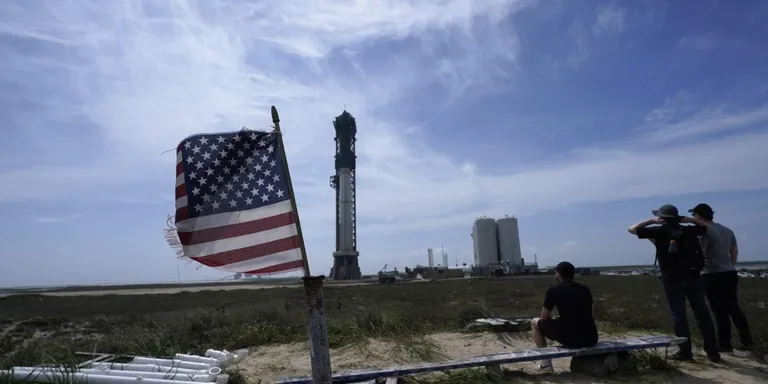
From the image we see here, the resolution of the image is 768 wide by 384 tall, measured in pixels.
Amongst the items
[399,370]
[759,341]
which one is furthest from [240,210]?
[759,341]

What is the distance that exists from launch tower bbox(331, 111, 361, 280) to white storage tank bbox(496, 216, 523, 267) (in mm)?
22688

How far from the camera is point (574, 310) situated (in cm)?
639

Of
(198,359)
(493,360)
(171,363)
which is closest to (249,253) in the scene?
(493,360)

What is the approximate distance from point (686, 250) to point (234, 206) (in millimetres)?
6148

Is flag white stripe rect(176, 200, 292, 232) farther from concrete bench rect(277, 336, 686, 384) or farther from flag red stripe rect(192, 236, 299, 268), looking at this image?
concrete bench rect(277, 336, 686, 384)

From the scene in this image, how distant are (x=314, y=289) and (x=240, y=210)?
1.14 metres

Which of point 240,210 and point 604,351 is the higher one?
point 240,210

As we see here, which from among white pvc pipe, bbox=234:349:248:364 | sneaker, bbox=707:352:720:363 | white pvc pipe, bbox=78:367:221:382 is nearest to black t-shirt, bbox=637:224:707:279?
sneaker, bbox=707:352:720:363

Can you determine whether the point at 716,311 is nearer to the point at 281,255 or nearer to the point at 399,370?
the point at 399,370

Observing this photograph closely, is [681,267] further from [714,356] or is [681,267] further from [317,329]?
[317,329]

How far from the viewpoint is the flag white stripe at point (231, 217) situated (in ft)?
14.8

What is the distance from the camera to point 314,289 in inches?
166

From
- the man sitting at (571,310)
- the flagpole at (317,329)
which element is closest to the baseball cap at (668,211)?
the man sitting at (571,310)

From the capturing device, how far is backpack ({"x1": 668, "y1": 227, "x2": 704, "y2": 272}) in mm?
6500
